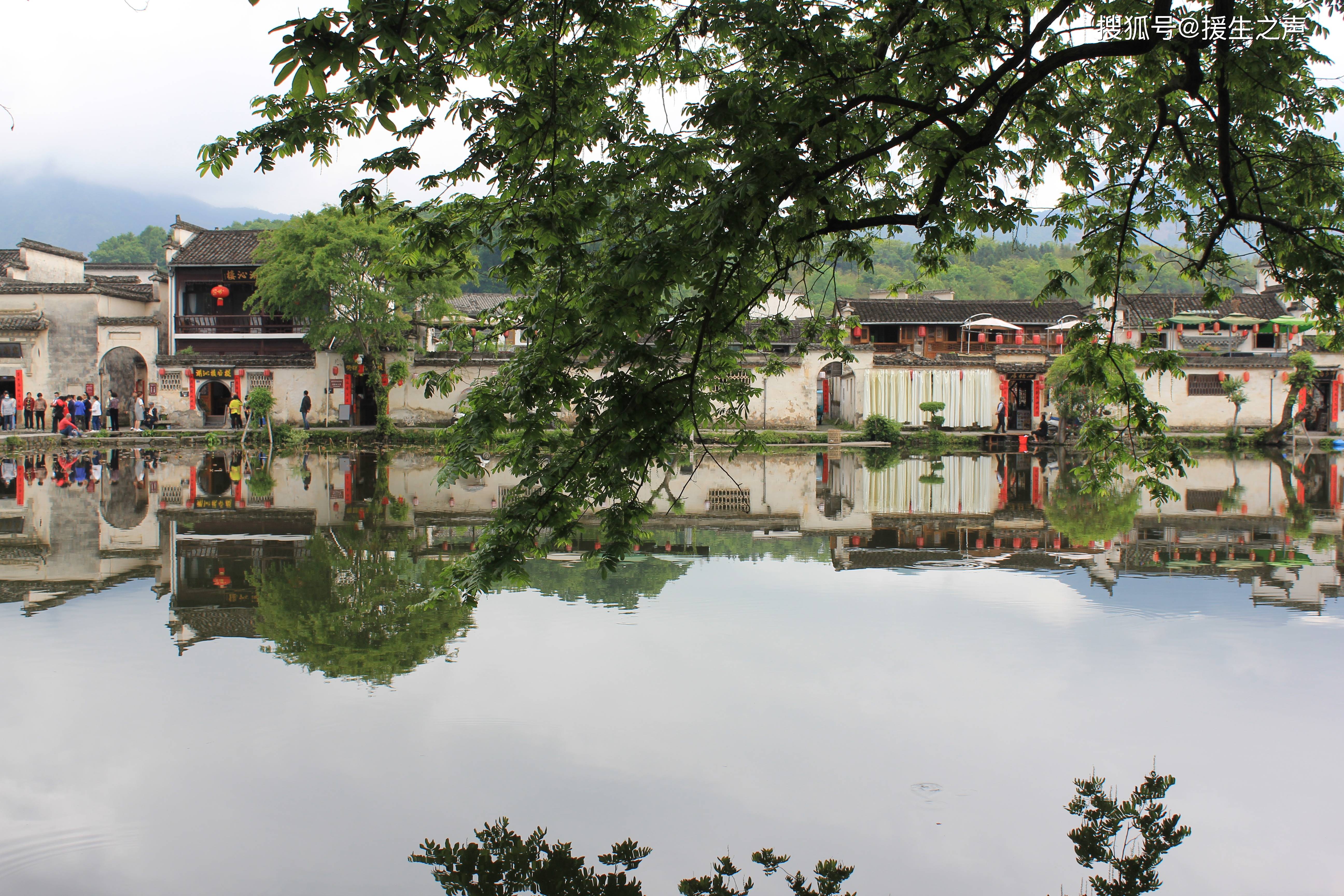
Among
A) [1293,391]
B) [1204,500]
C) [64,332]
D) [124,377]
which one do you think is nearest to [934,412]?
[1293,391]

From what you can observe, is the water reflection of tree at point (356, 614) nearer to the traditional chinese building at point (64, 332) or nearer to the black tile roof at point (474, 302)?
the traditional chinese building at point (64, 332)

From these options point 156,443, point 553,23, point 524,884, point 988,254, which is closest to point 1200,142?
point 553,23

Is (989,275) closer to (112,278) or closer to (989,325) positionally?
(989,325)

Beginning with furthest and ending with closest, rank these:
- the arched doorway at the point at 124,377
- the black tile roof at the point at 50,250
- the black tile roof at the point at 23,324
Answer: the black tile roof at the point at 50,250 < the arched doorway at the point at 124,377 < the black tile roof at the point at 23,324

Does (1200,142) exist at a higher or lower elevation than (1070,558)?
higher

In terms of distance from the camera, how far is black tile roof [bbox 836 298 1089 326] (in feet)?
114

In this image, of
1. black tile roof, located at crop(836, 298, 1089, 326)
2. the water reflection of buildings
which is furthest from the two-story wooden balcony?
black tile roof, located at crop(836, 298, 1089, 326)

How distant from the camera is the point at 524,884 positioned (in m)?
3.74

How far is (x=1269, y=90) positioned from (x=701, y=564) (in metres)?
6.56

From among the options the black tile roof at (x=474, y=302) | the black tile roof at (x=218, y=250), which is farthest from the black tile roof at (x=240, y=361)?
the black tile roof at (x=474, y=302)

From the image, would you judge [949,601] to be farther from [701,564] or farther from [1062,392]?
[1062,392]

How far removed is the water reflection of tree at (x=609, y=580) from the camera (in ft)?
26.5

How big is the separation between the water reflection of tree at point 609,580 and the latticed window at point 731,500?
3.96 meters

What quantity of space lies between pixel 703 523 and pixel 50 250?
3232 cm
